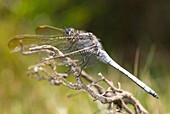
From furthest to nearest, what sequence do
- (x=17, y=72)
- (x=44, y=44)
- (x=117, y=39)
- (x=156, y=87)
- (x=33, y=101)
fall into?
(x=117, y=39) < (x=17, y=72) < (x=156, y=87) < (x=33, y=101) < (x=44, y=44)

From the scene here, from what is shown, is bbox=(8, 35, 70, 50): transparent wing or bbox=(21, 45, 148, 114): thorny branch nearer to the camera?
bbox=(21, 45, 148, 114): thorny branch

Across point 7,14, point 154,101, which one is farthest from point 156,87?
point 7,14

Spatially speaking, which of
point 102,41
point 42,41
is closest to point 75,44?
point 42,41

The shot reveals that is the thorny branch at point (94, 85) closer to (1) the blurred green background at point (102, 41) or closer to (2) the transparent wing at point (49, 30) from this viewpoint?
(2) the transparent wing at point (49, 30)

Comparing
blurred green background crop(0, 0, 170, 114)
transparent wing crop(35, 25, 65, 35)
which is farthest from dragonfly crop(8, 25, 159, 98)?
blurred green background crop(0, 0, 170, 114)

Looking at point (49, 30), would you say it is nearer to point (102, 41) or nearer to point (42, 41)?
point (42, 41)

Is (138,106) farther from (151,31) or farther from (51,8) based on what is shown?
(151,31)

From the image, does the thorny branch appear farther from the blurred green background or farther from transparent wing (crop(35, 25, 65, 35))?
the blurred green background
